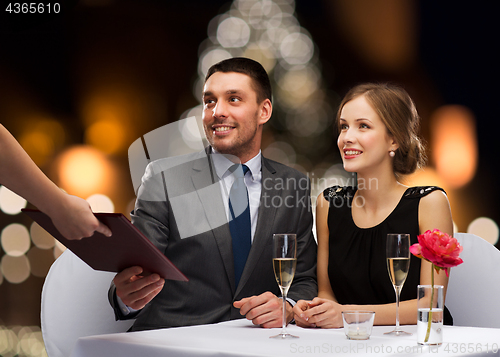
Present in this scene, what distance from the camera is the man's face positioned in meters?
1.92

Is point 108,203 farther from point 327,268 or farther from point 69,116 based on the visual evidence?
point 327,268

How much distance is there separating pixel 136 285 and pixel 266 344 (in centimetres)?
36

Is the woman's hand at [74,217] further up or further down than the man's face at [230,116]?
further down

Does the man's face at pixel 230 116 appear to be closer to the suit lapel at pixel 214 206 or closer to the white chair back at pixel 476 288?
the suit lapel at pixel 214 206

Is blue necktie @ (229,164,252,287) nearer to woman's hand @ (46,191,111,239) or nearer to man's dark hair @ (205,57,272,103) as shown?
man's dark hair @ (205,57,272,103)

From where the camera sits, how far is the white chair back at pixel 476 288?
1626 mm

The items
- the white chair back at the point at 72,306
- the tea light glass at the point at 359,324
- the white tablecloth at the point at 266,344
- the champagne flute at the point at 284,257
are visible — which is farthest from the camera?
the white chair back at the point at 72,306

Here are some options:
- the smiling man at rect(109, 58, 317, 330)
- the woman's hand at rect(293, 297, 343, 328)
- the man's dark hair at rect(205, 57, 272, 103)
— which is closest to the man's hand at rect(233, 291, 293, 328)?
the woman's hand at rect(293, 297, 343, 328)

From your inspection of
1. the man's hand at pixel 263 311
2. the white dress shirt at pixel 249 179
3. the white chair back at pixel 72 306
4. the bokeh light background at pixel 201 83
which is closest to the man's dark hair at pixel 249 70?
the white dress shirt at pixel 249 179

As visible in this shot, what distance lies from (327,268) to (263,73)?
0.91 m

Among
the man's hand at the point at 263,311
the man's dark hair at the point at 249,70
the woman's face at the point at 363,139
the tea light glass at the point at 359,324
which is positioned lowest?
the man's hand at the point at 263,311

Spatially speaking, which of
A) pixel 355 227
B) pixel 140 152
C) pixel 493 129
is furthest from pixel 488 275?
pixel 493 129

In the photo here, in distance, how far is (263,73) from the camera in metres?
2.07

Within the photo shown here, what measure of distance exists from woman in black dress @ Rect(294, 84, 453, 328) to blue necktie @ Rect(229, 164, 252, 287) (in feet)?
0.99
